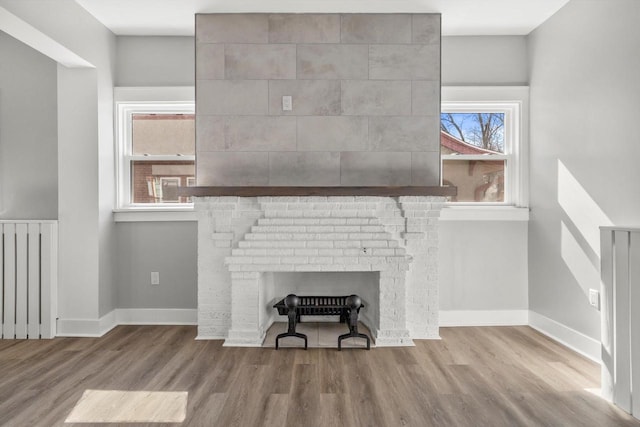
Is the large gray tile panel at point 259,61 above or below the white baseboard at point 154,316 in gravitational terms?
above

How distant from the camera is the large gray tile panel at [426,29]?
3.26 metres

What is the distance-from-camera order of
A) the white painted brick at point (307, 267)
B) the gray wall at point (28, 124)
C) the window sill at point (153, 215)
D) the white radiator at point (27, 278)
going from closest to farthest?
the white painted brick at point (307, 267), the white radiator at point (27, 278), the gray wall at point (28, 124), the window sill at point (153, 215)

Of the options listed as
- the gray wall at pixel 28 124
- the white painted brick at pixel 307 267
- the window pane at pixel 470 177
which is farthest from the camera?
the window pane at pixel 470 177

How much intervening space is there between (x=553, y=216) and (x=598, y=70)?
1.09 meters

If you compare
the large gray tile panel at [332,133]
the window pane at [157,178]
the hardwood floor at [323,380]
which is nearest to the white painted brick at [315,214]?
the large gray tile panel at [332,133]

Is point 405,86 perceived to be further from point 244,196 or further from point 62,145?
point 62,145

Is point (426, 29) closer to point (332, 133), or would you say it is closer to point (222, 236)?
point (332, 133)

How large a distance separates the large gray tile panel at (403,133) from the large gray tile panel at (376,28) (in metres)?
0.62

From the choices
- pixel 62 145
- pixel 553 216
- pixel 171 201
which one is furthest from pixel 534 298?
pixel 62 145

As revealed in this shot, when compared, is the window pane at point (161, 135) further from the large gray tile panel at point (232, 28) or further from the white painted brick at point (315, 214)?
the white painted brick at point (315, 214)

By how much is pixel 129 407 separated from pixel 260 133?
2.03m

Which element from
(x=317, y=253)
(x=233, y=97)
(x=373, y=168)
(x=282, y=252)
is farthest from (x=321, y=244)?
(x=233, y=97)

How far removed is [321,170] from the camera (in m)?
3.26

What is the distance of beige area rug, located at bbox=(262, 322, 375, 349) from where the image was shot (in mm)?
3055
